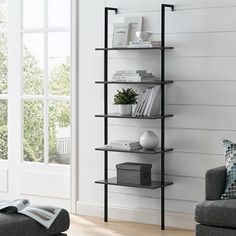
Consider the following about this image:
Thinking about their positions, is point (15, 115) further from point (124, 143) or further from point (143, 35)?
point (143, 35)

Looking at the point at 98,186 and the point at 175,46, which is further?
the point at 98,186

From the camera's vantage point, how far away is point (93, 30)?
246 inches

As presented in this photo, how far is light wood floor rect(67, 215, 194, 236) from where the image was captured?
5668 millimetres

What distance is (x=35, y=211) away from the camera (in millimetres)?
4371

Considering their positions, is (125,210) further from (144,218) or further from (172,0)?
(172,0)

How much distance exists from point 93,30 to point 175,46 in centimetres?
82

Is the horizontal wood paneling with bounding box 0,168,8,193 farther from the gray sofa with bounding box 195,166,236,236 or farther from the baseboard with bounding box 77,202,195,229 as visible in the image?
the gray sofa with bounding box 195,166,236,236

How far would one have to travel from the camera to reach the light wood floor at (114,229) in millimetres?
5668

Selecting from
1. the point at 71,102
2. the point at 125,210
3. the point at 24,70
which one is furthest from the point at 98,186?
the point at 24,70

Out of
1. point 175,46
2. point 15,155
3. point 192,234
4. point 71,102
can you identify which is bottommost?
point 192,234

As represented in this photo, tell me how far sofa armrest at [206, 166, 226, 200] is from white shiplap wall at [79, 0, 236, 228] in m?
0.71

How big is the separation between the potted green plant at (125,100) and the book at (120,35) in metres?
0.39

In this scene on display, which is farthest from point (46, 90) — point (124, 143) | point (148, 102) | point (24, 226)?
point (24, 226)

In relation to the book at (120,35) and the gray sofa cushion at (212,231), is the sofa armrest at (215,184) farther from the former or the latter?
the book at (120,35)
